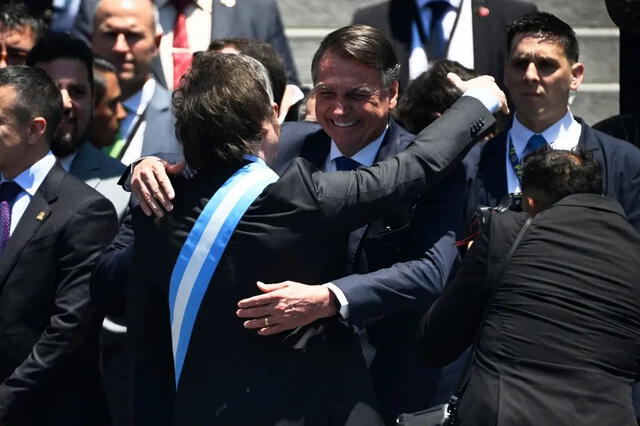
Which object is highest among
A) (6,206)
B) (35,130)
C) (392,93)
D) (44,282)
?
(392,93)

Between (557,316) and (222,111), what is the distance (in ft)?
3.57

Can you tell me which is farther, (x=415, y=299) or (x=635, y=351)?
(x=415, y=299)

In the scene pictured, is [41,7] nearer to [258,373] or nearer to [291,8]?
[291,8]

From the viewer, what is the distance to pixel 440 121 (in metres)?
3.68

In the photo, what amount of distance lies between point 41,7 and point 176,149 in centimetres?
176

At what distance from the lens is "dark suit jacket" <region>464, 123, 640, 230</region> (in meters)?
4.48

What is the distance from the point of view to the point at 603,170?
450cm

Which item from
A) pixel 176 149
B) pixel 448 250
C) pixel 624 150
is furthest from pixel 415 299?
pixel 176 149

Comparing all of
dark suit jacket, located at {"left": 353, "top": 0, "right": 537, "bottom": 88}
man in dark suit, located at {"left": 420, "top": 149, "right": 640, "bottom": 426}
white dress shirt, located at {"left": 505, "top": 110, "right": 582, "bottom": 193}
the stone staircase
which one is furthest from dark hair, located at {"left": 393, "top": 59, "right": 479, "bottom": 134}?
the stone staircase

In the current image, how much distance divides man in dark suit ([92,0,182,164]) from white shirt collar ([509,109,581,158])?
6.28 ft

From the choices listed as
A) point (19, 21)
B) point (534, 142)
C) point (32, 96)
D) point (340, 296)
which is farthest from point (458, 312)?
point (19, 21)

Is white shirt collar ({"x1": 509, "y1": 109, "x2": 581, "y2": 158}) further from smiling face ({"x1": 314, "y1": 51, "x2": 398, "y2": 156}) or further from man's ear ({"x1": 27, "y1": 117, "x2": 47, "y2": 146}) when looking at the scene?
man's ear ({"x1": 27, "y1": 117, "x2": 47, "y2": 146})

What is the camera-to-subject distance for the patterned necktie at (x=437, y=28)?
21.5 ft

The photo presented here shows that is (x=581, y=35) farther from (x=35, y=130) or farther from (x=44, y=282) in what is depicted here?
(x=44, y=282)
